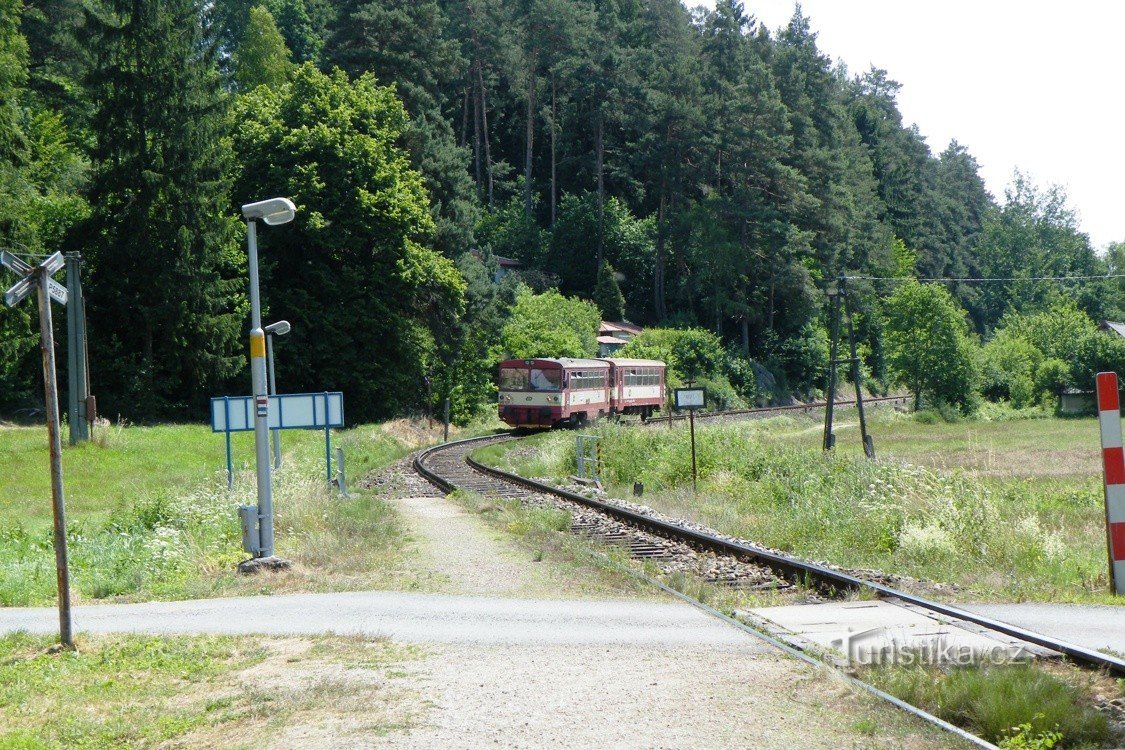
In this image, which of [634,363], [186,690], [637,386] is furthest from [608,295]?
[186,690]

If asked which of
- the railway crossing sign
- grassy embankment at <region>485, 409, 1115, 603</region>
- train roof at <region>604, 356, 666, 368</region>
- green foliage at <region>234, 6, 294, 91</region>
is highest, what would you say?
green foliage at <region>234, 6, 294, 91</region>

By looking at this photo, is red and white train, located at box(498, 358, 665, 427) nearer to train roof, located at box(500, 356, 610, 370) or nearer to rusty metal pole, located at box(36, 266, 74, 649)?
train roof, located at box(500, 356, 610, 370)

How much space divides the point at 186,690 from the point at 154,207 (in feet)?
118

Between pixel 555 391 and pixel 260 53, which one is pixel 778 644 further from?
pixel 260 53

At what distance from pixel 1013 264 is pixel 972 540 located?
11575 cm

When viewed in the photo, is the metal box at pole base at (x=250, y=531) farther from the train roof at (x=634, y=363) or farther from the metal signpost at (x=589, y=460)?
the train roof at (x=634, y=363)

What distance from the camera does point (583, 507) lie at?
19.9 metres

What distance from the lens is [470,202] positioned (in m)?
59.7

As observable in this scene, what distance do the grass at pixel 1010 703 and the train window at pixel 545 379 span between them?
34755mm

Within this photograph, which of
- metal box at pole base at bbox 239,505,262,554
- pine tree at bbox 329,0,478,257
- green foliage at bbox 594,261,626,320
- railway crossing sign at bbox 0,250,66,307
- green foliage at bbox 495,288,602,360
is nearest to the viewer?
railway crossing sign at bbox 0,250,66,307

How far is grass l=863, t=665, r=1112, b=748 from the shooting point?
6.22 metres

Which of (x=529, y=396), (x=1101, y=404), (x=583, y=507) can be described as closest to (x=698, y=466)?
(x=583, y=507)

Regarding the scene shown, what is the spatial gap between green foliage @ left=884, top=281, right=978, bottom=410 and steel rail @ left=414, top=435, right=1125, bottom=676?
53891 mm

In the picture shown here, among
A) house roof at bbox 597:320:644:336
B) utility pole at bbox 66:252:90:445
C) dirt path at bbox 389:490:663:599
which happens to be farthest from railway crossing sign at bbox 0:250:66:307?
house roof at bbox 597:320:644:336
